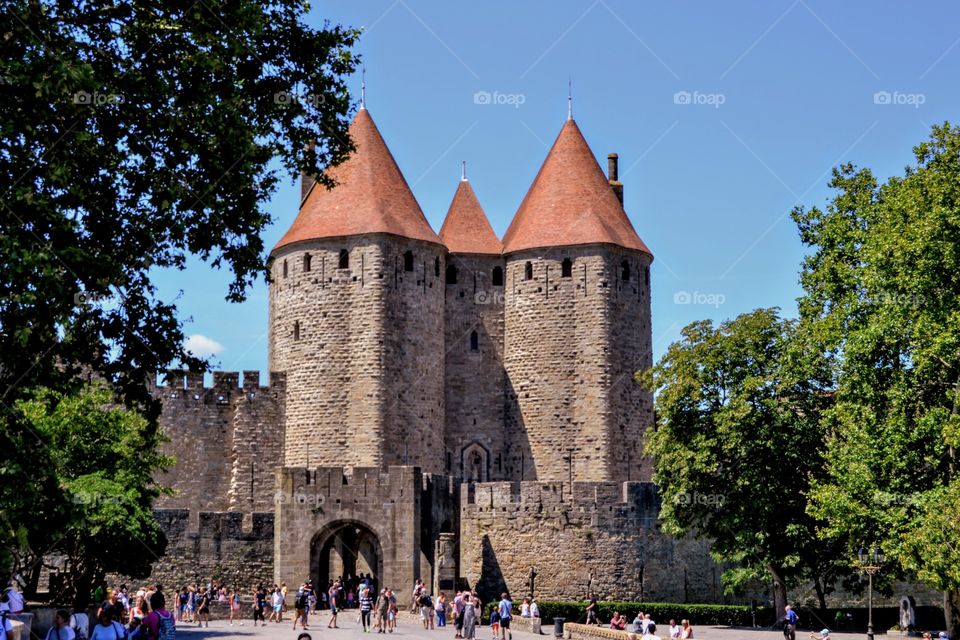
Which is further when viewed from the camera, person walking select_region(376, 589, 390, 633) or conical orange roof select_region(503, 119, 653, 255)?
conical orange roof select_region(503, 119, 653, 255)

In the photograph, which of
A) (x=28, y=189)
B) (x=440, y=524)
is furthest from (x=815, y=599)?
(x=28, y=189)

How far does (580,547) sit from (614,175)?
19983 mm

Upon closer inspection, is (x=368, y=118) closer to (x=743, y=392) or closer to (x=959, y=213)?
(x=743, y=392)

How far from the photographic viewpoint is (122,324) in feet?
63.8

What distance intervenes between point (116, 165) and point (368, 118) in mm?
32510

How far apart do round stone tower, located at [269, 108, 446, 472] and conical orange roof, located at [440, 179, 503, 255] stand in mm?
1903

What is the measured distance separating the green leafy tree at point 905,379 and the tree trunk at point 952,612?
31mm

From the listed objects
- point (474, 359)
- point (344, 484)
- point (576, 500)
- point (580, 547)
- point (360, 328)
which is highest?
point (360, 328)

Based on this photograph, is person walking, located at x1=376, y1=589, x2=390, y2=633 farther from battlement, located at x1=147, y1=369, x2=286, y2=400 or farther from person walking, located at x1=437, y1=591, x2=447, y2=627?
battlement, located at x1=147, y1=369, x2=286, y2=400

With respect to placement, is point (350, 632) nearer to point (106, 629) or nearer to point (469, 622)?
point (469, 622)

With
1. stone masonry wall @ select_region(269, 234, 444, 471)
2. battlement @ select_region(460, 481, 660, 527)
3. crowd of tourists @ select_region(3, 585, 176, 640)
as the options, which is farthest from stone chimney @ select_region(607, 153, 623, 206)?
crowd of tourists @ select_region(3, 585, 176, 640)

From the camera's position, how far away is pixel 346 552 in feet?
145

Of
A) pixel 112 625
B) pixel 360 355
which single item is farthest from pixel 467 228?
pixel 112 625

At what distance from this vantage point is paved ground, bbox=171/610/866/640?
3059 cm
